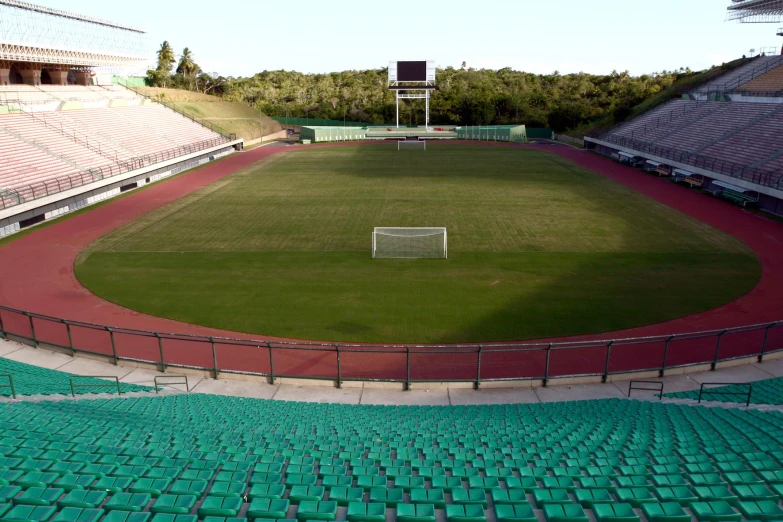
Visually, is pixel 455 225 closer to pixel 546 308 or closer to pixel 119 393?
pixel 546 308

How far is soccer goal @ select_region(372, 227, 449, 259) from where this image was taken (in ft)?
92.9

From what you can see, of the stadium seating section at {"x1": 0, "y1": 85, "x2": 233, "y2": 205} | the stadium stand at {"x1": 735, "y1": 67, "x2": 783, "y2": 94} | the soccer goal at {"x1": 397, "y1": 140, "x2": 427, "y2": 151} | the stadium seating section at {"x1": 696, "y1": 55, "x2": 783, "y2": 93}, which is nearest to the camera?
the stadium seating section at {"x1": 0, "y1": 85, "x2": 233, "y2": 205}

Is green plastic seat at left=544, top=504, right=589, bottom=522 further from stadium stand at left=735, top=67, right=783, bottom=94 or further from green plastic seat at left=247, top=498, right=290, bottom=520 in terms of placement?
stadium stand at left=735, top=67, right=783, bottom=94

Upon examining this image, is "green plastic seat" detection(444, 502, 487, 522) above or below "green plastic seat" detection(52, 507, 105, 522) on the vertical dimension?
below

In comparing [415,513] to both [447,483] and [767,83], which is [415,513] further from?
[767,83]

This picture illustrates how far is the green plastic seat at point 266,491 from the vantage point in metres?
7.25

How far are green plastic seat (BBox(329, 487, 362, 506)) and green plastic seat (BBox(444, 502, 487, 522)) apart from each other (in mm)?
1244

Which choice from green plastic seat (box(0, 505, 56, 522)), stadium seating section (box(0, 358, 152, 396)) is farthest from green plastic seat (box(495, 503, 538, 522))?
stadium seating section (box(0, 358, 152, 396))

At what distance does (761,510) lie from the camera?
6777 mm

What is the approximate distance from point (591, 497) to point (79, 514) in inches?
257

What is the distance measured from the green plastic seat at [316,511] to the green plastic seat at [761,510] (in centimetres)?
513

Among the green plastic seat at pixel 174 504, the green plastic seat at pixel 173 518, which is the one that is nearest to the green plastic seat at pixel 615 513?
the green plastic seat at pixel 173 518

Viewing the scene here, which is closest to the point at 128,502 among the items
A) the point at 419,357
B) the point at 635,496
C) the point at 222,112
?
the point at 635,496

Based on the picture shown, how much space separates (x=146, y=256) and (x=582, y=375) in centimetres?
2274
